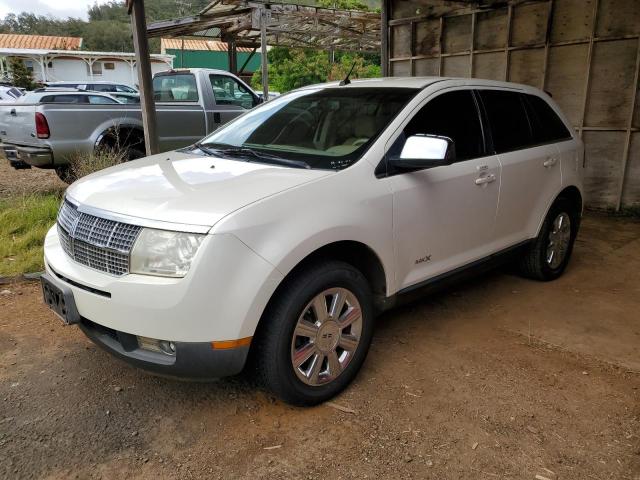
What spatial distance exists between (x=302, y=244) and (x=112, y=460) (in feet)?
4.42

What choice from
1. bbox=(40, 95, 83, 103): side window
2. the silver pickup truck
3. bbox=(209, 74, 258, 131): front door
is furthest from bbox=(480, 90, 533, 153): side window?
bbox=(40, 95, 83, 103): side window

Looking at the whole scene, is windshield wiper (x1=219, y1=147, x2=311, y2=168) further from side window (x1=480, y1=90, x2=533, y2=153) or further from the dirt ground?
side window (x1=480, y1=90, x2=533, y2=153)

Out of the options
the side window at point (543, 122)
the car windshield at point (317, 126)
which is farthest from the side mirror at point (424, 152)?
the side window at point (543, 122)

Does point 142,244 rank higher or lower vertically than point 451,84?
lower

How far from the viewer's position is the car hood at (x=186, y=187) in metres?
2.47

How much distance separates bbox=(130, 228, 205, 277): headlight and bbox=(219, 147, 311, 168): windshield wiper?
0.94 meters

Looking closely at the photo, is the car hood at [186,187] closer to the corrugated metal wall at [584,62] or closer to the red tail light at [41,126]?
the red tail light at [41,126]

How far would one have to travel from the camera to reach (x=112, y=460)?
8.23 feet

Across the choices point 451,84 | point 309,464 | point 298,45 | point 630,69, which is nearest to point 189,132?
point 451,84

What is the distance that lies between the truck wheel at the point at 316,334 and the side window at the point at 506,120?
181cm

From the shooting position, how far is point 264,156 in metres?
3.31

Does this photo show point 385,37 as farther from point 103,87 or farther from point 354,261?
point 103,87

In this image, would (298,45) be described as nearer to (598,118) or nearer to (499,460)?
(598,118)

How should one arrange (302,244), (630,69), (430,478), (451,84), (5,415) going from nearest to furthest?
1. (430,478)
2. (302,244)
3. (5,415)
4. (451,84)
5. (630,69)
